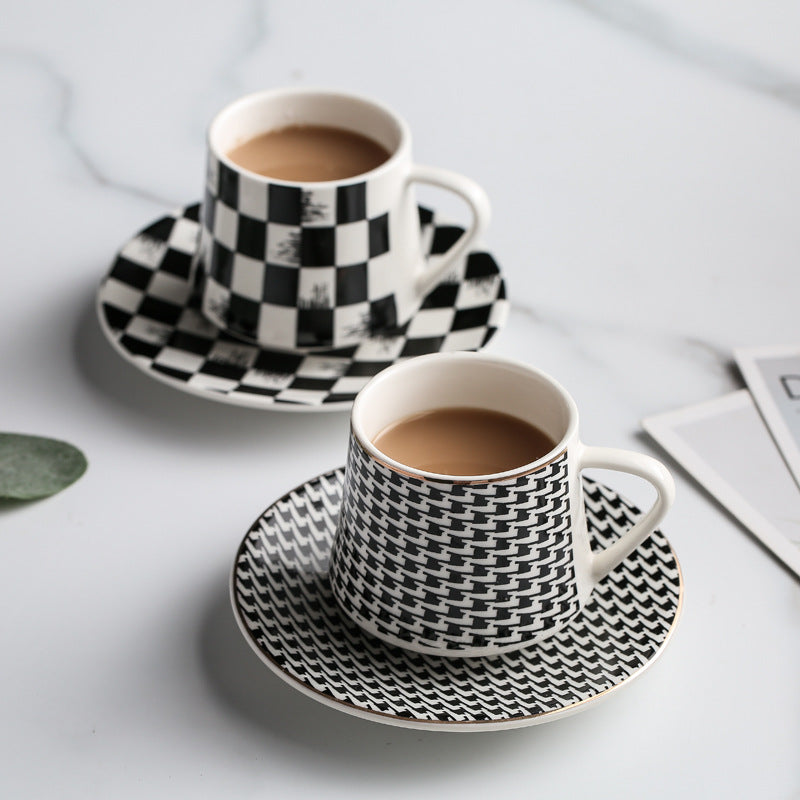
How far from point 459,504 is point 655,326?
462mm

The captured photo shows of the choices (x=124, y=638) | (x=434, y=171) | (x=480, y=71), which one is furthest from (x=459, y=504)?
(x=480, y=71)

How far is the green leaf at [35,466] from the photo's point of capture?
0.90 m

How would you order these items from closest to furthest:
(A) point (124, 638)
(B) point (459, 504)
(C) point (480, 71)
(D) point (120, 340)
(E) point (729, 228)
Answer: (B) point (459, 504), (A) point (124, 638), (D) point (120, 340), (E) point (729, 228), (C) point (480, 71)

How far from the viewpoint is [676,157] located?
130 cm

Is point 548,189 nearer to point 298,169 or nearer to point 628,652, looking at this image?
point 298,169

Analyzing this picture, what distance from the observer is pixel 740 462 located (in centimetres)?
95

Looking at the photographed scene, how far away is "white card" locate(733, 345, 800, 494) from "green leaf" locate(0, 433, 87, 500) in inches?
21.1

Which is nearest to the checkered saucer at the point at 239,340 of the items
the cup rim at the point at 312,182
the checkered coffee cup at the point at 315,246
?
the checkered coffee cup at the point at 315,246

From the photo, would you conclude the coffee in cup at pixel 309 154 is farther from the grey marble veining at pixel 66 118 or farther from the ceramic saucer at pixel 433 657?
the ceramic saucer at pixel 433 657

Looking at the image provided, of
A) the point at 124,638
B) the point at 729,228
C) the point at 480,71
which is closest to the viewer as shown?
the point at 124,638

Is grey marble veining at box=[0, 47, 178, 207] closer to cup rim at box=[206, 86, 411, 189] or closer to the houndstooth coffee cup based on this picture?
cup rim at box=[206, 86, 411, 189]


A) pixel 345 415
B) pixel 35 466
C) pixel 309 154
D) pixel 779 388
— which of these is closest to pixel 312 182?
pixel 309 154

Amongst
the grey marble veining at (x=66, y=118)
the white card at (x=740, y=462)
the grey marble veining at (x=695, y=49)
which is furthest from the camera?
the grey marble veining at (x=695, y=49)

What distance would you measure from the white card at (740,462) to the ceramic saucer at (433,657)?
12cm
